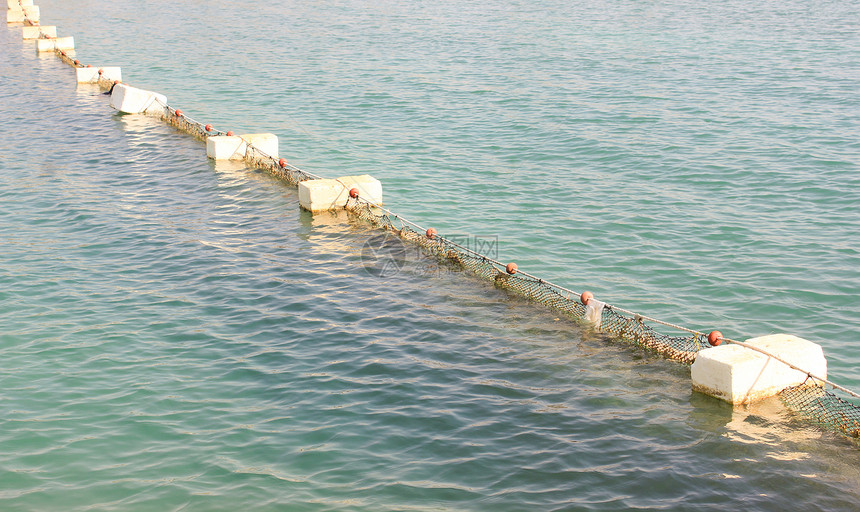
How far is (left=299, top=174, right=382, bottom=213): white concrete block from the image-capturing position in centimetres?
1908

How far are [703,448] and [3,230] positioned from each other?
1549cm

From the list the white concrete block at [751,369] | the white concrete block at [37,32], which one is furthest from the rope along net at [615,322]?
the white concrete block at [37,32]

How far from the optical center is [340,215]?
19312 millimetres

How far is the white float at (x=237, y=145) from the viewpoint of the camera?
926 inches

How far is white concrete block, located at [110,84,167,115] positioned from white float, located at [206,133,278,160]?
755cm

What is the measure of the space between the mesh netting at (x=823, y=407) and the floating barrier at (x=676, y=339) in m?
0.01

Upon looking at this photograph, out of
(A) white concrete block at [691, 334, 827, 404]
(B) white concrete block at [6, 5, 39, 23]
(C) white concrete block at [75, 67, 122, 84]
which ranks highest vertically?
(B) white concrete block at [6, 5, 39, 23]

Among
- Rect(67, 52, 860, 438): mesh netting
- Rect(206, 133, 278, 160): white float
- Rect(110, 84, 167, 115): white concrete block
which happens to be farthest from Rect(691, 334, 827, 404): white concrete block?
Rect(110, 84, 167, 115): white concrete block

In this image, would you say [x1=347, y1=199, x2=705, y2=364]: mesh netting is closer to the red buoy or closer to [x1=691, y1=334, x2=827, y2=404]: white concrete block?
the red buoy

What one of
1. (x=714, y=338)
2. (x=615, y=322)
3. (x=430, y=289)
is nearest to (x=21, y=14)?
(x=430, y=289)

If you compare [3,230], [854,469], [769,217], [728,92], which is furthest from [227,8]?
[854,469]

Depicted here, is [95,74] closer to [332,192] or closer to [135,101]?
[135,101]

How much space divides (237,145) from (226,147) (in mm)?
324

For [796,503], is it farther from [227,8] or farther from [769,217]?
[227,8]
